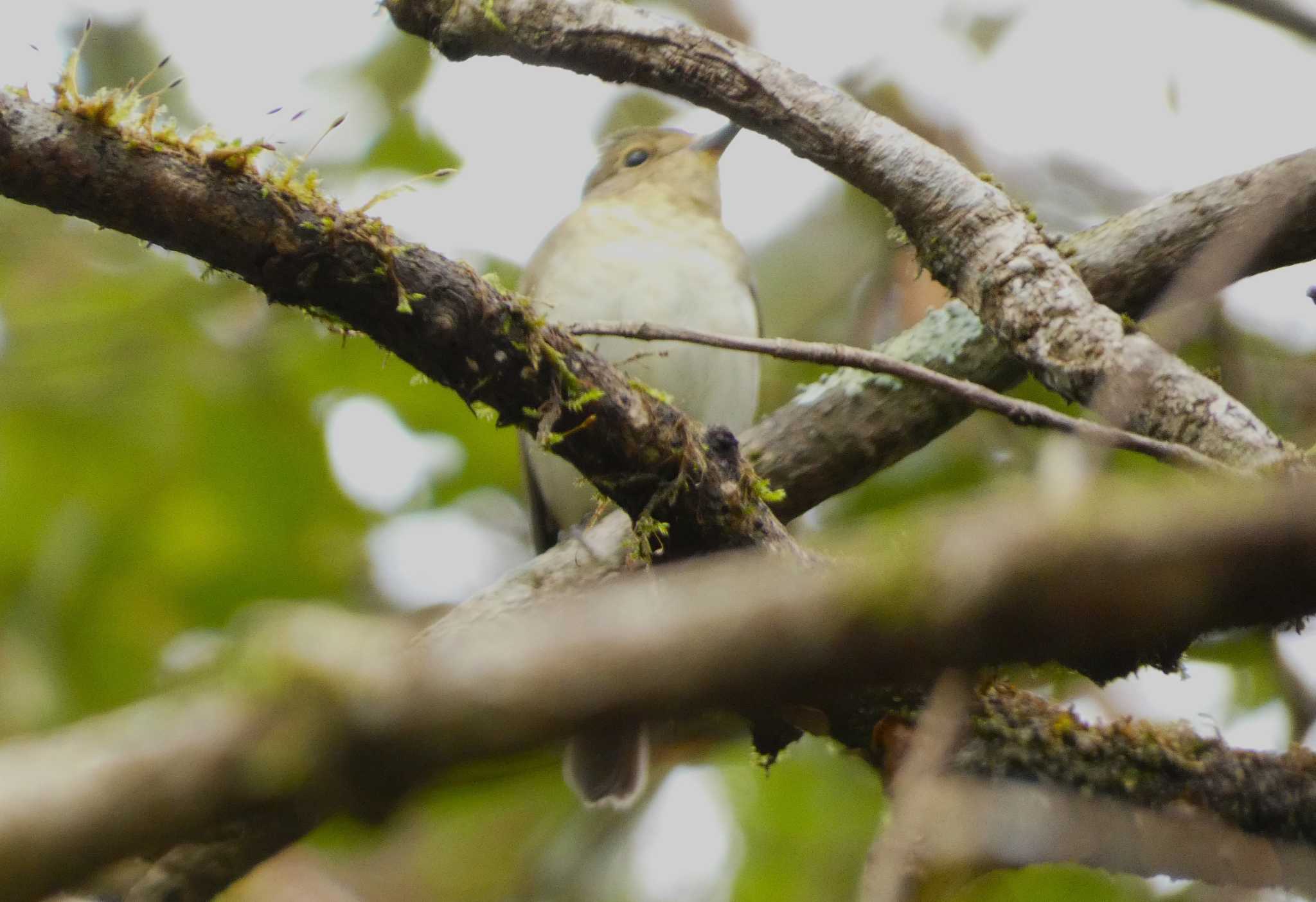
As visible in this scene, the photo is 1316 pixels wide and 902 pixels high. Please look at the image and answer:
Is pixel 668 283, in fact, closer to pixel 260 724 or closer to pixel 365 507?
pixel 365 507

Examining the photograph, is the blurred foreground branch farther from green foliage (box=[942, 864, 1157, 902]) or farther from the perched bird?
the perched bird

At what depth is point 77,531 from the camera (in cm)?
455

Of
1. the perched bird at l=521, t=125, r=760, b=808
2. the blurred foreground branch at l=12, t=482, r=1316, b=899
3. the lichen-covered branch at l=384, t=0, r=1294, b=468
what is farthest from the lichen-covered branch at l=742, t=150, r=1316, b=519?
the blurred foreground branch at l=12, t=482, r=1316, b=899

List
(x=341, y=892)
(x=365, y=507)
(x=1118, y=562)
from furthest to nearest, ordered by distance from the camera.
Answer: (x=365, y=507), (x=341, y=892), (x=1118, y=562)

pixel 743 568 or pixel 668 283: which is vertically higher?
pixel 668 283

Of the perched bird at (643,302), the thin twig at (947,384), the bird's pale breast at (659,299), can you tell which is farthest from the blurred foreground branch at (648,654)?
the bird's pale breast at (659,299)


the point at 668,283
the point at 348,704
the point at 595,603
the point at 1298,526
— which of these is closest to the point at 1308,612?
the point at 1298,526

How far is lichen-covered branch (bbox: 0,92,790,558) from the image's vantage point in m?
2.19

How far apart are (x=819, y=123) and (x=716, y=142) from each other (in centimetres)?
279

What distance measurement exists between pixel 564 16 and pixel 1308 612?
2.32m

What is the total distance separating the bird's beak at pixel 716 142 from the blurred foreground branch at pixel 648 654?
15.8ft

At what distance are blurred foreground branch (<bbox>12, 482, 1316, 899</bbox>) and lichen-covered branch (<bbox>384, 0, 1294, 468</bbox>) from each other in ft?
6.19

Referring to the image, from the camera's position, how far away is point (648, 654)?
856mm

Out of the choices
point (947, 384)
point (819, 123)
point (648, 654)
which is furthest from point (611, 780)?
point (648, 654)
